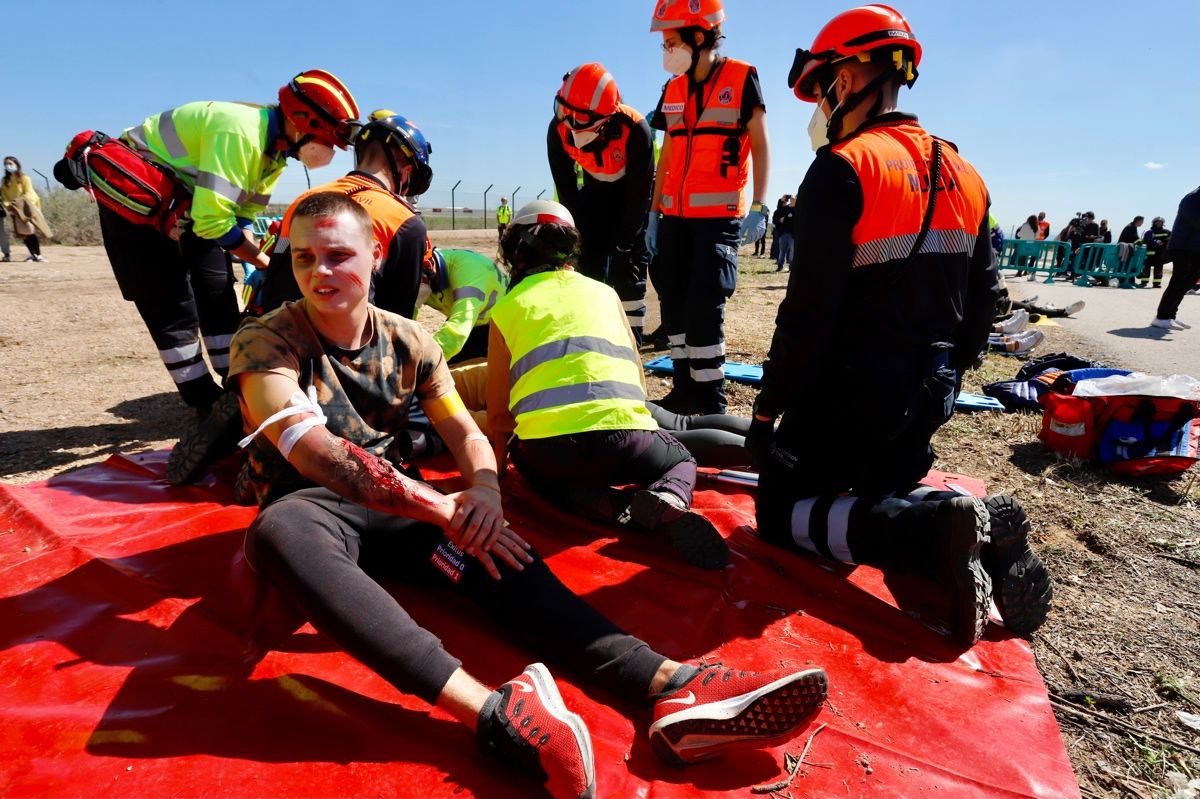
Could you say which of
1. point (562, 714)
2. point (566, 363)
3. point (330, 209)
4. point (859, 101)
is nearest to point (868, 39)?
point (859, 101)

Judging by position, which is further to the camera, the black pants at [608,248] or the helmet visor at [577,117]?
the black pants at [608,248]

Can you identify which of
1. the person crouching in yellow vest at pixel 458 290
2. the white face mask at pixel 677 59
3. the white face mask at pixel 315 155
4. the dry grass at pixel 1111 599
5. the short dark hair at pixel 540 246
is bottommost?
the dry grass at pixel 1111 599

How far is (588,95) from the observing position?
4.95 metres

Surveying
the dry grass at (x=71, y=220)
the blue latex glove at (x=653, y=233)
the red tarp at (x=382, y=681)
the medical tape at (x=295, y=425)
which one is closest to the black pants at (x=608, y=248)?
the blue latex glove at (x=653, y=233)

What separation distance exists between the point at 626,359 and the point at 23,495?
104 inches

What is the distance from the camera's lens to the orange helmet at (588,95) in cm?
491

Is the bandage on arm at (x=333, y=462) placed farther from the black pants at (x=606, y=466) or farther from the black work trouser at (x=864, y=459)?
the black work trouser at (x=864, y=459)

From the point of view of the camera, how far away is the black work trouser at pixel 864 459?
2.34m

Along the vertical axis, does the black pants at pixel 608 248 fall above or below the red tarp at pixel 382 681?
above

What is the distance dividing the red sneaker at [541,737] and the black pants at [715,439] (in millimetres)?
2015

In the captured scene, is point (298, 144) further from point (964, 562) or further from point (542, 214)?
point (964, 562)

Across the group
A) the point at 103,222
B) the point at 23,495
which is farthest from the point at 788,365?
the point at 103,222

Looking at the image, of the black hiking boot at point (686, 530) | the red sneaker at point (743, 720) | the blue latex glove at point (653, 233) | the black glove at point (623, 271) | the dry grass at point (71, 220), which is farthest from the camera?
the dry grass at point (71, 220)

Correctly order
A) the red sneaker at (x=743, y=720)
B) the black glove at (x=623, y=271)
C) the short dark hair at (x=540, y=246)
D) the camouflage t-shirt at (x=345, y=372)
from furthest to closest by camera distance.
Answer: the black glove at (x=623, y=271)
the short dark hair at (x=540, y=246)
the camouflage t-shirt at (x=345, y=372)
the red sneaker at (x=743, y=720)
